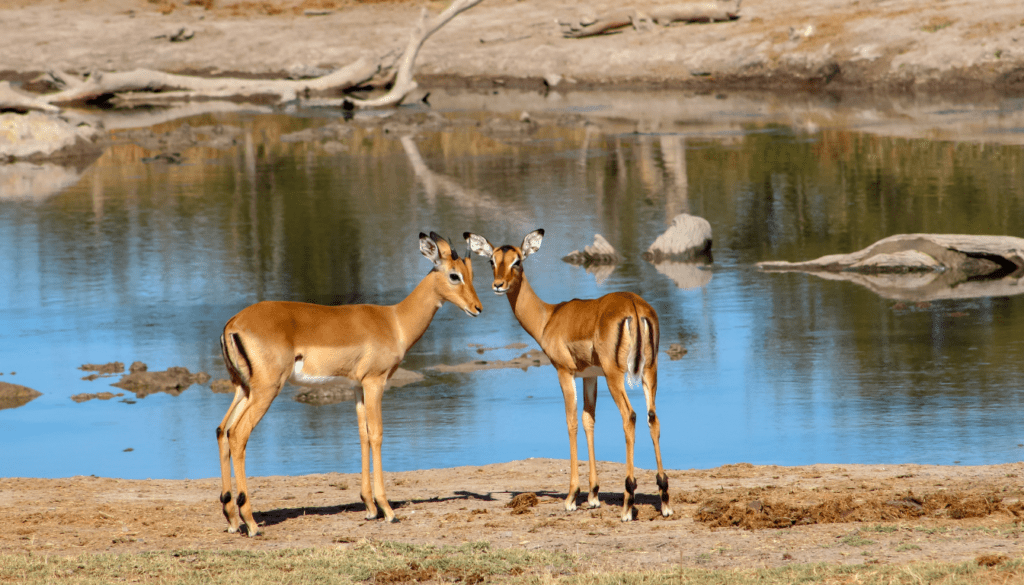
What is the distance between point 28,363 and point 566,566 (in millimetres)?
11149

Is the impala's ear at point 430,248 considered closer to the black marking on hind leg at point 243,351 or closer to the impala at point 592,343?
the impala at point 592,343

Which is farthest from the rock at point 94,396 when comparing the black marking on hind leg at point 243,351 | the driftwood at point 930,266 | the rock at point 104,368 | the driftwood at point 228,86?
the driftwood at point 228,86

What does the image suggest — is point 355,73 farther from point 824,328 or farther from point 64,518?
point 64,518

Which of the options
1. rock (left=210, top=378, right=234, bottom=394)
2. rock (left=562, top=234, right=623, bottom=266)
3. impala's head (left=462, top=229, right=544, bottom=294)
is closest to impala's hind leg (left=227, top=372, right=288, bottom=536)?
impala's head (left=462, top=229, right=544, bottom=294)

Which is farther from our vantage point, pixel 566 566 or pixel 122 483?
pixel 122 483

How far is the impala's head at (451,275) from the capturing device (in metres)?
10.3

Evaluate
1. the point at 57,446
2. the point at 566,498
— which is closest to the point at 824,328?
the point at 566,498

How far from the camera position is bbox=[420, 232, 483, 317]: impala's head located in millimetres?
10344

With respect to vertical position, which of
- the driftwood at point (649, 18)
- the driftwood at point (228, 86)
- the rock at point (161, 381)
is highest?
the driftwood at point (649, 18)

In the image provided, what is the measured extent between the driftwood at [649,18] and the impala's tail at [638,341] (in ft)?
157

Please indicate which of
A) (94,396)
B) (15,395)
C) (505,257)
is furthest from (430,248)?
(15,395)

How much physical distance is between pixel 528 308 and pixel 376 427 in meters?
1.54

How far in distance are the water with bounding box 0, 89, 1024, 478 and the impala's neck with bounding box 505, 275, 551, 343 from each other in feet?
9.45

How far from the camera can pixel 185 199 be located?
32.2m
